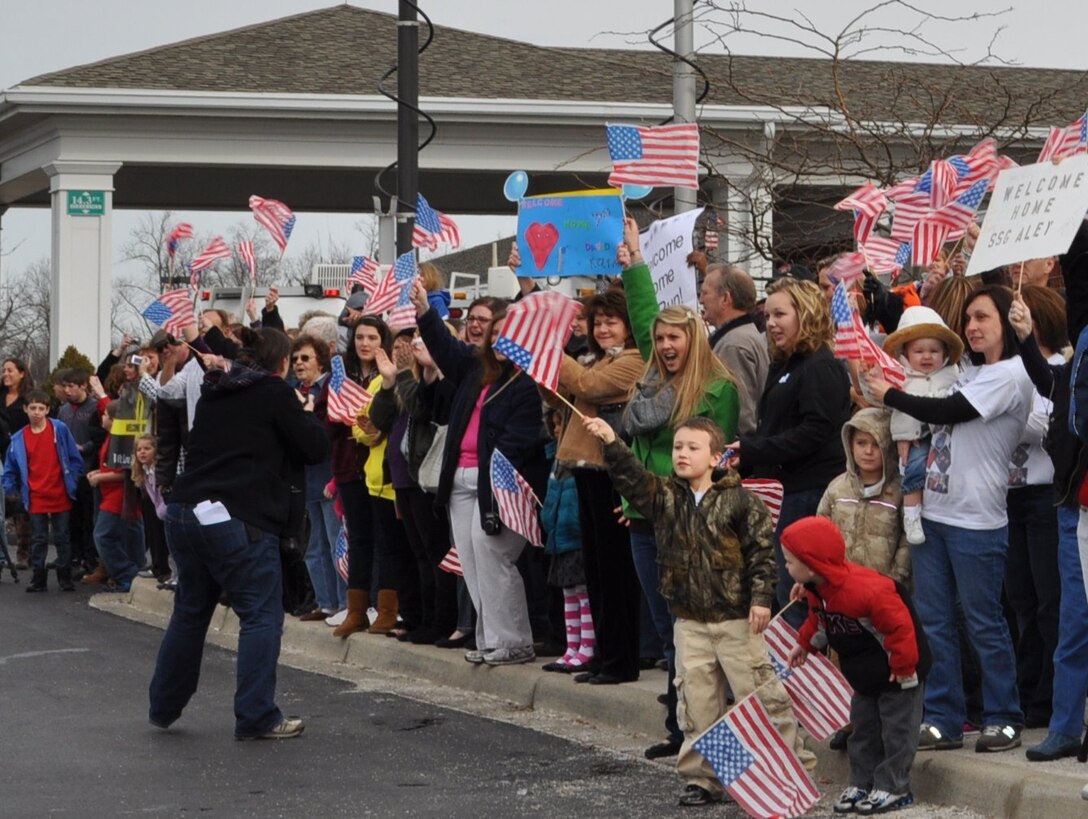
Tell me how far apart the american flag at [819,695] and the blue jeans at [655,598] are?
1.02 meters

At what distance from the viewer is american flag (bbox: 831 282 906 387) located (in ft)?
25.7

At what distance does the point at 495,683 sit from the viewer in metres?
10.7

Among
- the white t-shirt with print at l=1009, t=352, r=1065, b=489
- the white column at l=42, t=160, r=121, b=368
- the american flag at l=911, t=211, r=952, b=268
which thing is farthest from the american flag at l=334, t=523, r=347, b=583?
the white column at l=42, t=160, r=121, b=368

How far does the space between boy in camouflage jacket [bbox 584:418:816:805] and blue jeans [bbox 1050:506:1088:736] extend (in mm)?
1013

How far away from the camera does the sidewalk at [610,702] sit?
7070mm

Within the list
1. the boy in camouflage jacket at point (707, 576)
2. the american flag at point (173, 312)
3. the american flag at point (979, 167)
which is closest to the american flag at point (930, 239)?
the american flag at point (979, 167)

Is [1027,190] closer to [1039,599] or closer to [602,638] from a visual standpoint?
[1039,599]

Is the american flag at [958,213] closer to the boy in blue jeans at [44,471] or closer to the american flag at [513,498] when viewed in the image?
the american flag at [513,498]

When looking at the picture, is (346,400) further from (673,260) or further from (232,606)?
(673,260)

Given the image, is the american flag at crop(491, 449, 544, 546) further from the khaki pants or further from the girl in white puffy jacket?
the girl in white puffy jacket

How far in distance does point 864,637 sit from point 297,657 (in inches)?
244

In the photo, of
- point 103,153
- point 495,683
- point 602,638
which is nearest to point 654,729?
point 602,638

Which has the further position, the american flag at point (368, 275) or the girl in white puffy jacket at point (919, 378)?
the american flag at point (368, 275)

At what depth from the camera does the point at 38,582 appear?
17.5 m
